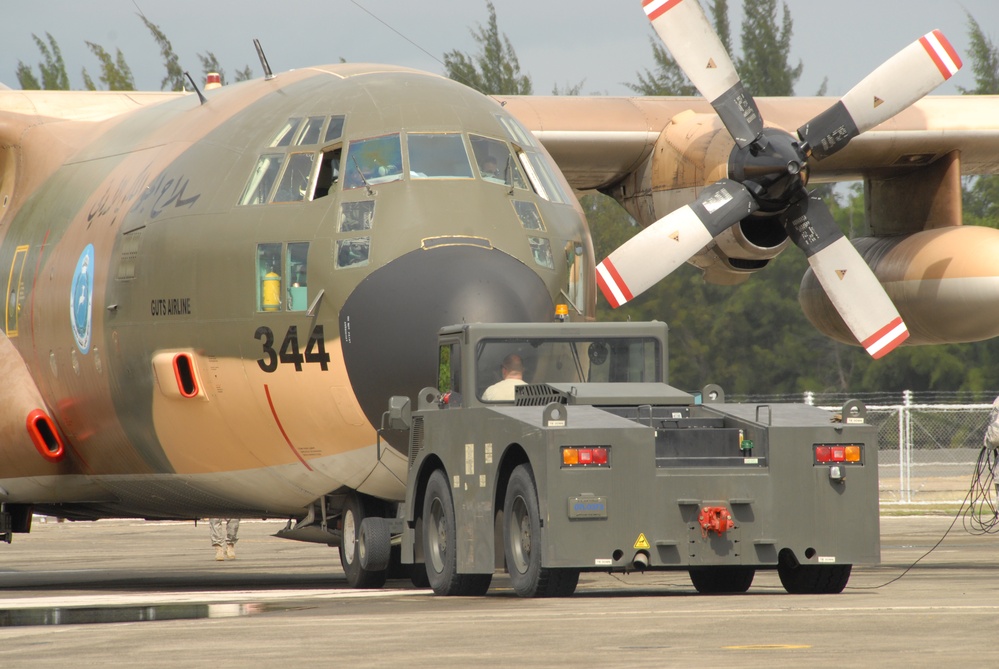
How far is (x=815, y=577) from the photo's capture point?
451 inches

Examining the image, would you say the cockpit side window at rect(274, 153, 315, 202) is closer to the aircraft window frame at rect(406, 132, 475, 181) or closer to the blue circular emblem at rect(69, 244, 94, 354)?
the aircraft window frame at rect(406, 132, 475, 181)

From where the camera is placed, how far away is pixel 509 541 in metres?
11.3

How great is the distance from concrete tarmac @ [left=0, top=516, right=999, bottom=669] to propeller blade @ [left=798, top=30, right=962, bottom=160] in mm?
4446

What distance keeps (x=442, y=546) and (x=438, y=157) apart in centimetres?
316

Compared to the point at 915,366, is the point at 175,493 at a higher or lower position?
lower

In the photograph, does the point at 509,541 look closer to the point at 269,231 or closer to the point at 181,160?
the point at 269,231

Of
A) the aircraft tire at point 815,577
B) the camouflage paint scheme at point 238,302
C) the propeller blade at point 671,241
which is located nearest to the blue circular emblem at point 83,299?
the camouflage paint scheme at point 238,302

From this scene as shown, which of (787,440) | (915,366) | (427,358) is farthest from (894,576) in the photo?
(915,366)

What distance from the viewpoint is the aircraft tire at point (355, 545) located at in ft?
42.5

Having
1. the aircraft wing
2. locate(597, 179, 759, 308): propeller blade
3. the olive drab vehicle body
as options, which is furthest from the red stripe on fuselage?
the aircraft wing

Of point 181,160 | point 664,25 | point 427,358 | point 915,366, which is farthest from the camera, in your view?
point 915,366

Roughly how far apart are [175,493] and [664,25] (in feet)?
22.4

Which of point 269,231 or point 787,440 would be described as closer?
point 787,440

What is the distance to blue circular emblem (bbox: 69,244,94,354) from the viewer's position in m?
14.8
